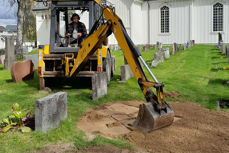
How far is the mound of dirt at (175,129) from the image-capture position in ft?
14.9

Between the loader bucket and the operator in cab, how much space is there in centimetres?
458

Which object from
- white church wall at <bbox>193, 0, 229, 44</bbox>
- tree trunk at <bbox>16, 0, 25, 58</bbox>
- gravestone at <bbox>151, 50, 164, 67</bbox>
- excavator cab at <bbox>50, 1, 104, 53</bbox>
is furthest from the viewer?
white church wall at <bbox>193, 0, 229, 44</bbox>

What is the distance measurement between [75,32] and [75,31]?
0.03m

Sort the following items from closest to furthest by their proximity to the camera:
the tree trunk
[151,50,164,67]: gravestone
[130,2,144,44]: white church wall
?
[151,50,164,67]: gravestone
the tree trunk
[130,2,144,44]: white church wall

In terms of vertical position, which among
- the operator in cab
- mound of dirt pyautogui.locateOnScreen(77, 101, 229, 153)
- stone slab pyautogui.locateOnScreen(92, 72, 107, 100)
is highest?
the operator in cab

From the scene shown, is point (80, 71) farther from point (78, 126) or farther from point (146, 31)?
point (146, 31)

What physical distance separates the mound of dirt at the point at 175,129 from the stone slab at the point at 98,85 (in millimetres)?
814

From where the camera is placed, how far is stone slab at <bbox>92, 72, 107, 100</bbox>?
7.83 meters

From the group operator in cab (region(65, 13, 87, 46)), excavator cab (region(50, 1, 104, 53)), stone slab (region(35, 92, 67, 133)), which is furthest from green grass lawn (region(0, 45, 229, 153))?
operator in cab (region(65, 13, 87, 46))

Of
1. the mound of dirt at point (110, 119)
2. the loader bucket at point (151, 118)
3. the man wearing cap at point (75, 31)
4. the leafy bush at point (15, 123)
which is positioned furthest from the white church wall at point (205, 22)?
the leafy bush at point (15, 123)

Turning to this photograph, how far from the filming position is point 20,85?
10.6 meters

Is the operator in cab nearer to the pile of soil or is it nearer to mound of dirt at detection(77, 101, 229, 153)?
mound of dirt at detection(77, 101, 229, 153)

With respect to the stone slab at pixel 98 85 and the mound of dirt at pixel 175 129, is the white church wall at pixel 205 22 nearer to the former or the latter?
the stone slab at pixel 98 85

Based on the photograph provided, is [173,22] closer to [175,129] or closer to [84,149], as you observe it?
[175,129]
